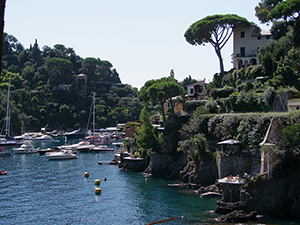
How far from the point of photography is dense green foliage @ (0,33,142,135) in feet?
538

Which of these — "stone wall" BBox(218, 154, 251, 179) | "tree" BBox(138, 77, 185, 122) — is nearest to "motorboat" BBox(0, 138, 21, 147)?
"tree" BBox(138, 77, 185, 122)

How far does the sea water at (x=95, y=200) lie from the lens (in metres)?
33.9

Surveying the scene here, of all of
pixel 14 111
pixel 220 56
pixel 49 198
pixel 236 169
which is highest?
pixel 220 56

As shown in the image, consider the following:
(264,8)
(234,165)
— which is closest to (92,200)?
(234,165)

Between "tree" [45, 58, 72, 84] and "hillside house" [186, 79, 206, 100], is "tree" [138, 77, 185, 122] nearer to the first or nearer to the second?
"hillside house" [186, 79, 206, 100]

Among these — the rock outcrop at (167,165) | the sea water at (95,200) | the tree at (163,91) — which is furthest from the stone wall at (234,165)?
the tree at (163,91)

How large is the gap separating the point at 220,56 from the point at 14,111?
9048 cm

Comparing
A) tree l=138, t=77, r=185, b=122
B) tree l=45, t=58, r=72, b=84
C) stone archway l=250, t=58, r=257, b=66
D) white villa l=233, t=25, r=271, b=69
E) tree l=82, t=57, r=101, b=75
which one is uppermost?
tree l=82, t=57, r=101, b=75

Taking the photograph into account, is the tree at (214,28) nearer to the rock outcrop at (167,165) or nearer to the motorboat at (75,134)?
the rock outcrop at (167,165)

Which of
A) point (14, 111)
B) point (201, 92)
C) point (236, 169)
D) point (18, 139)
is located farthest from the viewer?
point (14, 111)

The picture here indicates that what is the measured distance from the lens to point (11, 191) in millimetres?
45562

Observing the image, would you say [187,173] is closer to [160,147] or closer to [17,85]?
[160,147]

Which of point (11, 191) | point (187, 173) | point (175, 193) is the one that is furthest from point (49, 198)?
point (187, 173)

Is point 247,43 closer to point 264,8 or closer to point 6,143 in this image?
point 264,8
